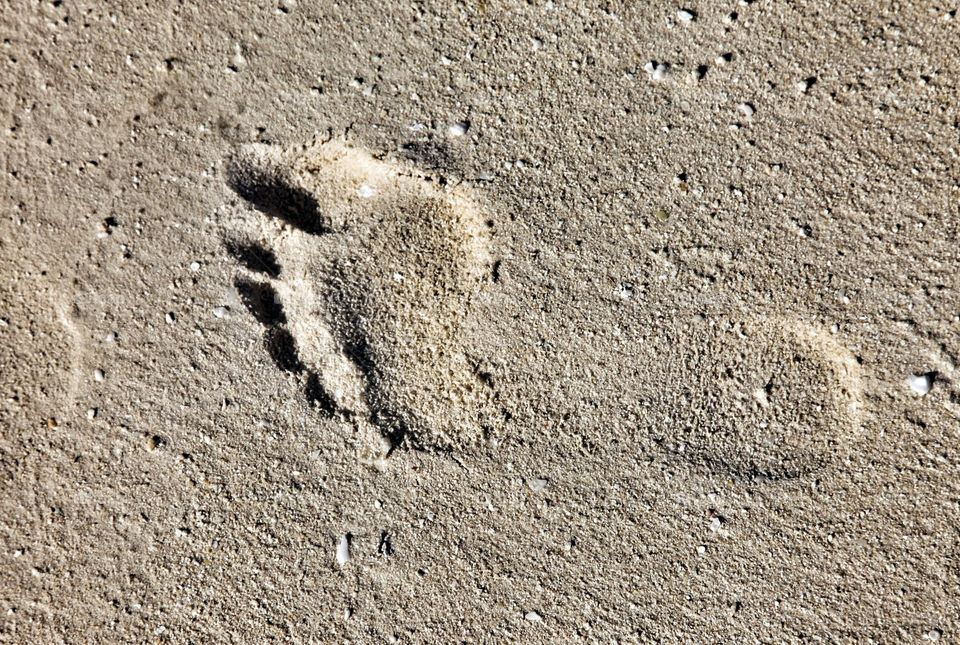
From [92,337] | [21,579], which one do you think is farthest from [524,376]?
[21,579]

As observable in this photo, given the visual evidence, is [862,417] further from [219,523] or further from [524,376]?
[219,523]

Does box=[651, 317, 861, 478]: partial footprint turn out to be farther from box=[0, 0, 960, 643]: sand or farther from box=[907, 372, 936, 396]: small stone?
box=[907, 372, 936, 396]: small stone

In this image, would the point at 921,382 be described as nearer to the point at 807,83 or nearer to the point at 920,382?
the point at 920,382

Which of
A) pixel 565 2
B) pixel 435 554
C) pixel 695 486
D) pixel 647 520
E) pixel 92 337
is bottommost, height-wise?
pixel 435 554

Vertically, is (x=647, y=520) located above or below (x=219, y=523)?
above

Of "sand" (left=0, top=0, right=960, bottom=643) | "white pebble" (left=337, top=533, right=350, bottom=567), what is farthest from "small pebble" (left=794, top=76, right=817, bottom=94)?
"white pebble" (left=337, top=533, right=350, bottom=567)

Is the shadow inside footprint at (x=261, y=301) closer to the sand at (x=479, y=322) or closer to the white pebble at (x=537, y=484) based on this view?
the sand at (x=479, y=322)

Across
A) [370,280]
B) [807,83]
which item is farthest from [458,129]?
[807,83]

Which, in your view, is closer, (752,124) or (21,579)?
(752,124)
